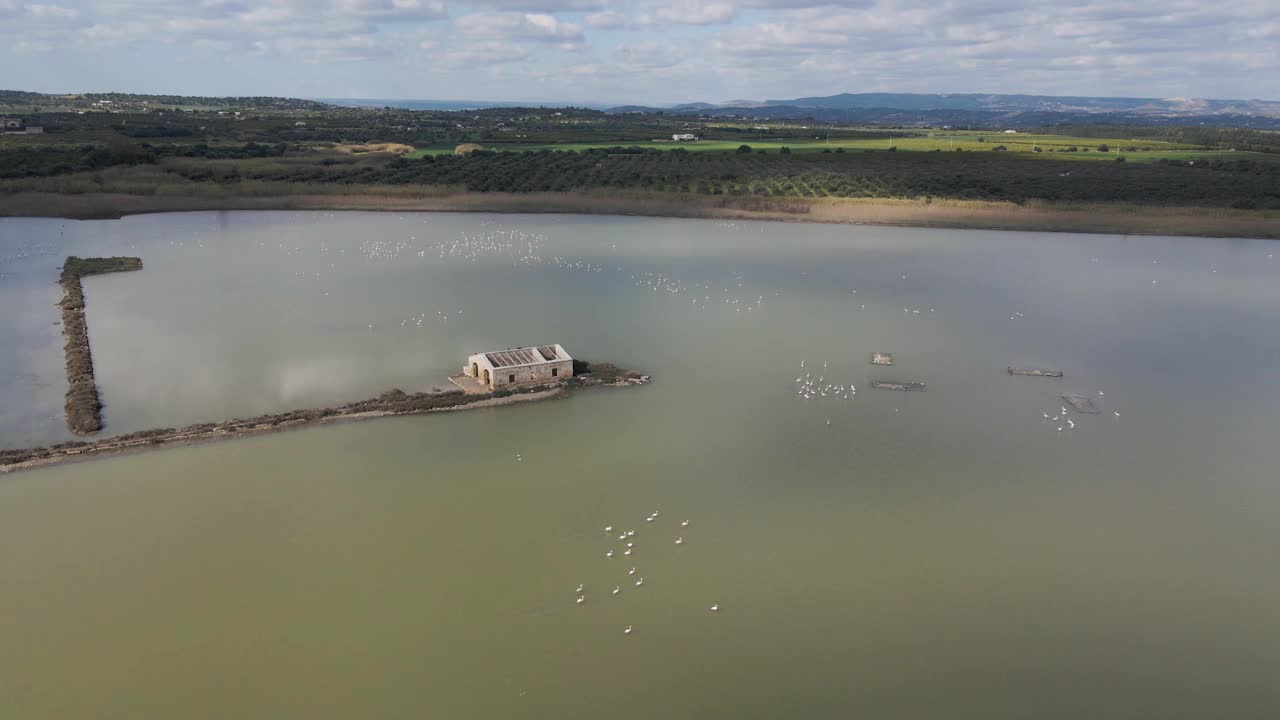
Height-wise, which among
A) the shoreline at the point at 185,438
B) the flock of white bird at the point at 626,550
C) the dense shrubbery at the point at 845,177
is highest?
the dense shrubbery at the point at 845,177

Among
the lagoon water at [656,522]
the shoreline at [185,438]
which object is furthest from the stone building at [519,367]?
the lagoon water at [656,522]

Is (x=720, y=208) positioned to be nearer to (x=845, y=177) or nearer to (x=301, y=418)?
(x=845, y=177)

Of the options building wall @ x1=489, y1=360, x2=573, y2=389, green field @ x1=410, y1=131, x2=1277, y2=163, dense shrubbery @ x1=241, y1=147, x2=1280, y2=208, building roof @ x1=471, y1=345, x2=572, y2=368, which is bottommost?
building wall @ x1=489, y1=360, x2=573, y2=389

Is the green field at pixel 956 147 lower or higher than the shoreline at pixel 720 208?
higher

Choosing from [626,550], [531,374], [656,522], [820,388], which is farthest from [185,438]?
[820,388]

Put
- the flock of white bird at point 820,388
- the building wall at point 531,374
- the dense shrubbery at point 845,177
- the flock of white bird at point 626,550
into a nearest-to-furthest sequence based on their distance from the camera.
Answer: the flock of white bird at point 626,550, the building wall at point 531,374, the flock of white bird at point 820,388, the dense shrubbery at point 845,177

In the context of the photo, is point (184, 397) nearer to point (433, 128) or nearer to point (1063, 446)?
point (1063, 446)

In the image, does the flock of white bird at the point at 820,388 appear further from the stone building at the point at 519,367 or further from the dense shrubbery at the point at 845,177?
the dense shrubbery at the point at 845,177

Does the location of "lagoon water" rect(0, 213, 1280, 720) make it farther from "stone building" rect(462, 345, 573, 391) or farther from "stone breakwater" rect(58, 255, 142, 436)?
"stone building" rect(462, 345, 573, 391)

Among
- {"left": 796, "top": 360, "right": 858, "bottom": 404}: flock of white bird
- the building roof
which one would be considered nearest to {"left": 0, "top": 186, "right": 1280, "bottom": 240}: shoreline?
{"left": 796, "top": 360, "right": 858, "bottom": 404}: flock of white bird
